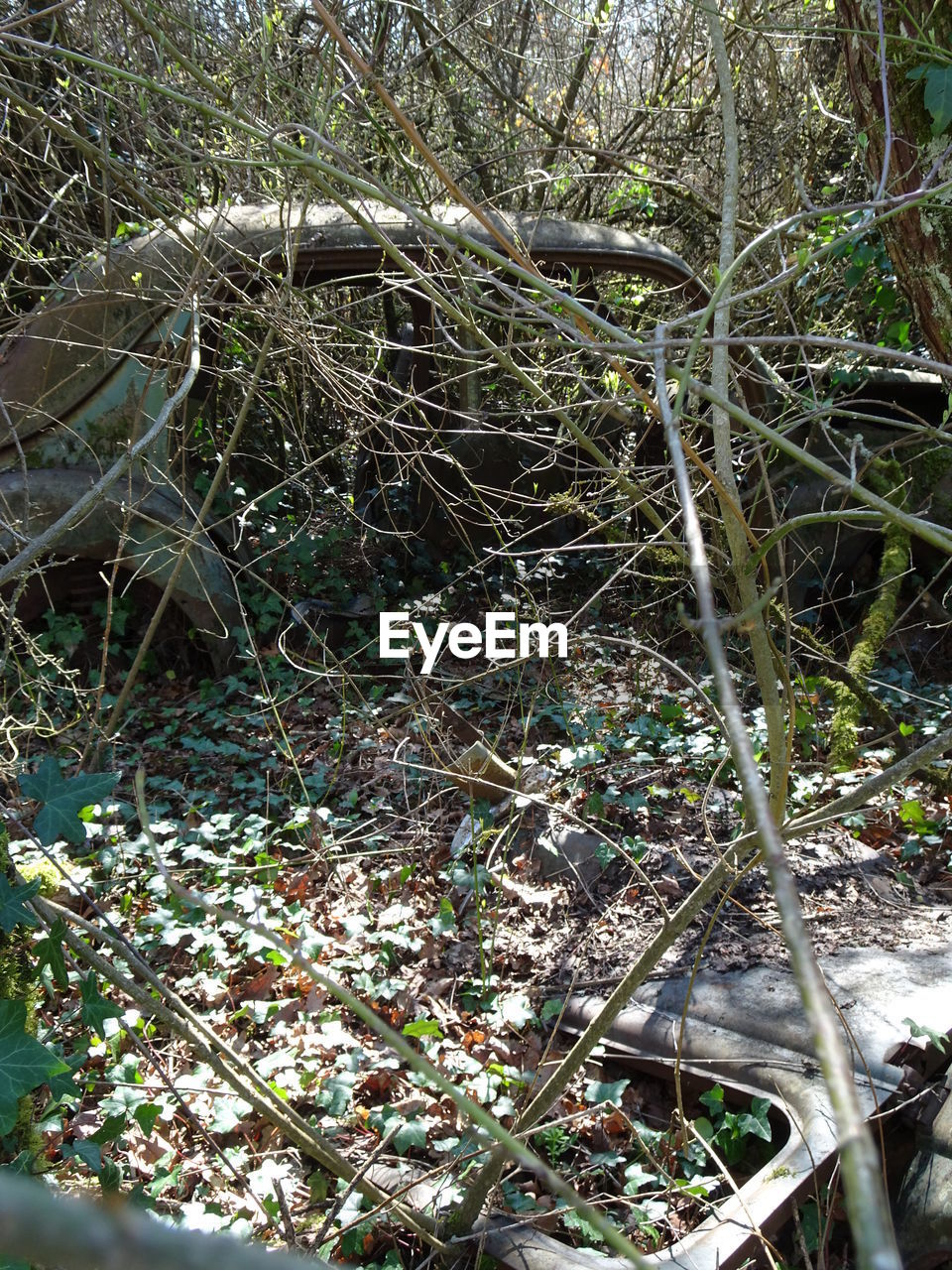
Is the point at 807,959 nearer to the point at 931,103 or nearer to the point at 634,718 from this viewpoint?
the point at 931,103

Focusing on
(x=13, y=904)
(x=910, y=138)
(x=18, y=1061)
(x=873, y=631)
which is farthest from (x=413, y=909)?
(x=910, y=138)

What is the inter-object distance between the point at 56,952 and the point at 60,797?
0.35m

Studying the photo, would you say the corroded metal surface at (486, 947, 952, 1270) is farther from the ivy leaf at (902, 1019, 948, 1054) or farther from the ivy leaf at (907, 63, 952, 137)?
the ivy leaf at (907, 63, 952, 137)

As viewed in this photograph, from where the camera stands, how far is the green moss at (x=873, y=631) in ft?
13.1

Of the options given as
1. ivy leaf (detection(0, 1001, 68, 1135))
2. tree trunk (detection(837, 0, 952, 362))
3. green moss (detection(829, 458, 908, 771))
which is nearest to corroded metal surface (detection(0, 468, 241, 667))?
green moss (detection(829, 458, 908, 771))

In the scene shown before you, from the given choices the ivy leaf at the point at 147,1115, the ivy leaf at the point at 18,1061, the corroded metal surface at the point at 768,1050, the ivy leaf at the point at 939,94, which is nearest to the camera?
the ivy leaf at the point at 18,1061

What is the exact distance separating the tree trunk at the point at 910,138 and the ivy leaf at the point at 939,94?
0.33 feet

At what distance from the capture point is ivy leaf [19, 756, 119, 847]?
7.08 feet

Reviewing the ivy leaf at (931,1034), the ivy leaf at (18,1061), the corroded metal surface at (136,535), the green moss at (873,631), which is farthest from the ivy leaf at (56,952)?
the green moss at (873,631)

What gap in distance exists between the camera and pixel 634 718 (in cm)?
471

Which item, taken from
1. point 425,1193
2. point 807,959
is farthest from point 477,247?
point 425,1193

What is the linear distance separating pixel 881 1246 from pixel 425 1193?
227 cm

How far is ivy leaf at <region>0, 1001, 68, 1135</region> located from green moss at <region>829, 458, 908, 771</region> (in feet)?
9.12

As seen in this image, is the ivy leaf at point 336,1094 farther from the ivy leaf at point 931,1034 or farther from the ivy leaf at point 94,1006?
the ivy leaf at point 931,1034
